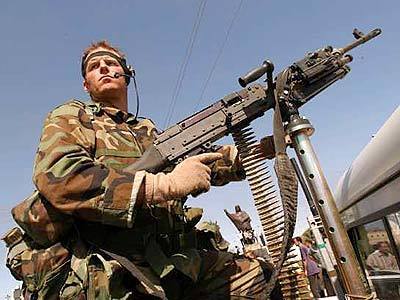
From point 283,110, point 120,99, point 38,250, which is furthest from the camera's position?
point 120,99

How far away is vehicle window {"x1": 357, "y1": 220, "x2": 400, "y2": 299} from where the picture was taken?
2.69m

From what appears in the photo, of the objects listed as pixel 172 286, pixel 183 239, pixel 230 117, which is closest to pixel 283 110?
pixel 230 117

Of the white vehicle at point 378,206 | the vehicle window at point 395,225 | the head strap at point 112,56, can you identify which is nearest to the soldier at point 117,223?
the head strap at point 112,56

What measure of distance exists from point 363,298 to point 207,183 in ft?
3.06

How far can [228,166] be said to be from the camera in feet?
9.51

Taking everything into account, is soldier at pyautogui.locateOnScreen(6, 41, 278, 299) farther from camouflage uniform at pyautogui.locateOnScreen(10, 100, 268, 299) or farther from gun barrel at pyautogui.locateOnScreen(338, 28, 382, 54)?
gun barrel at pyautogui.locateOnScreen(338, 28, 382, 54)

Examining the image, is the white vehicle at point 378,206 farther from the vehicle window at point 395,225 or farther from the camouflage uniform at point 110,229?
the camouflage uniform at point 110,229

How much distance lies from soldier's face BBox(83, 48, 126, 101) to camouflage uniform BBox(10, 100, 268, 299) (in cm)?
19

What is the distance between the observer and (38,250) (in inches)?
87.0

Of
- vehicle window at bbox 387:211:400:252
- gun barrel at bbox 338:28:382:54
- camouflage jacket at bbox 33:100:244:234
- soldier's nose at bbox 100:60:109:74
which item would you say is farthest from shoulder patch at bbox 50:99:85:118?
vehicle window at bbox 387:211:400:252

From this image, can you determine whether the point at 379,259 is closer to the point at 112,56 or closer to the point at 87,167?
the point at 87,167

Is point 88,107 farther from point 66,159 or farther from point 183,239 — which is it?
point 183,239

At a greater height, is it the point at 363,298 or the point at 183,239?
the point at 183,239

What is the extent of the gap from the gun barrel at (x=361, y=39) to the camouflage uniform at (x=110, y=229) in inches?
55.9
